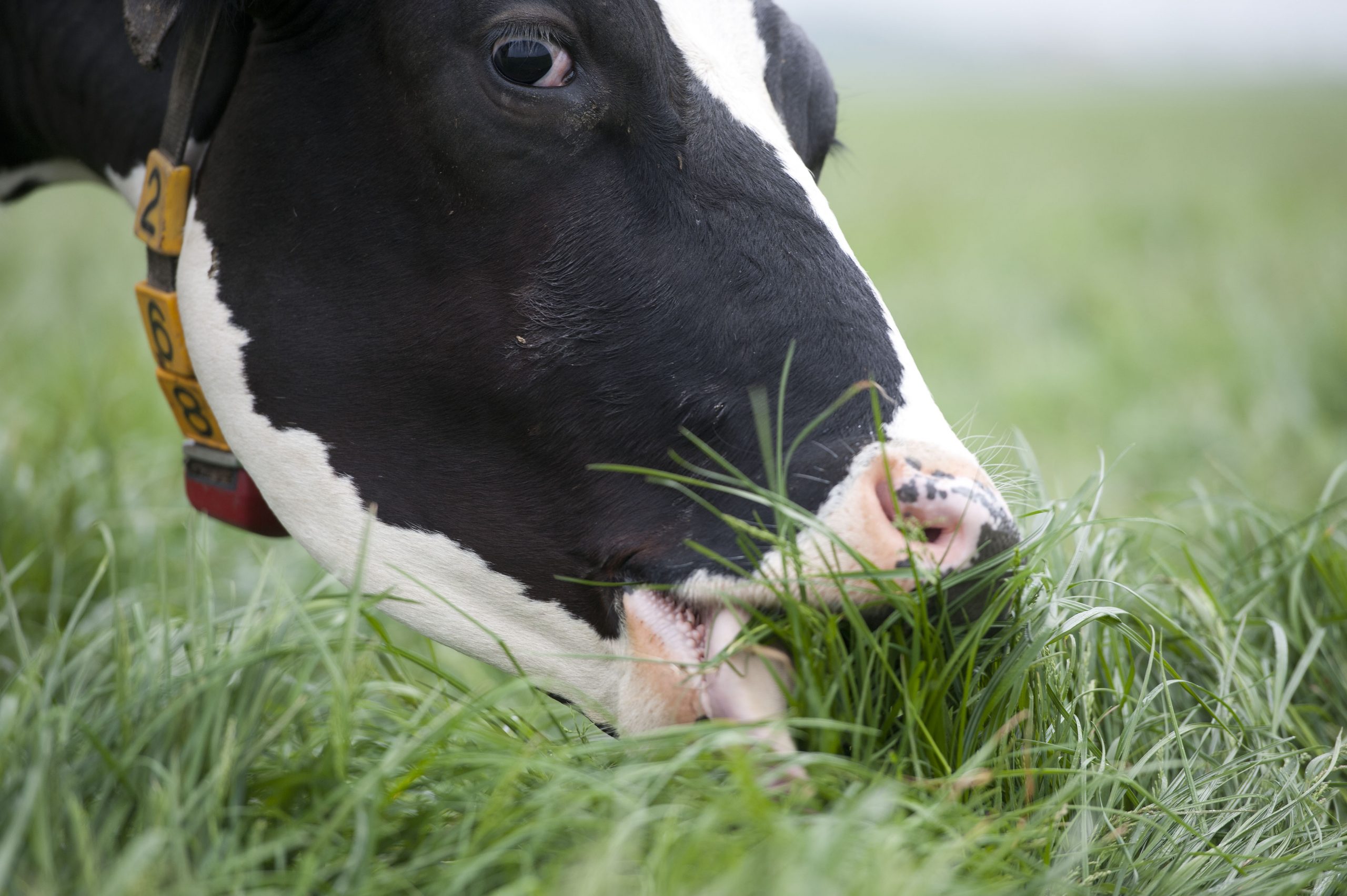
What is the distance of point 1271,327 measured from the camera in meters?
5.64

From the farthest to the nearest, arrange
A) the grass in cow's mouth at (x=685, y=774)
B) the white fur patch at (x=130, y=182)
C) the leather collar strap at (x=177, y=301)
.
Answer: the white fur patch at (x=130, y=182) < the leather collar strap at (x=177, y=301) < the grass in cow's mouth at (x=685, y=774)

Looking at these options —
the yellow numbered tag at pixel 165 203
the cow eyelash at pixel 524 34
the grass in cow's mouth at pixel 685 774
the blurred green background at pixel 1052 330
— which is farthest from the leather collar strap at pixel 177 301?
the blurred green background at pixel 1052 330

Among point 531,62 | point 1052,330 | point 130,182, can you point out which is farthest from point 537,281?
point 1052,330

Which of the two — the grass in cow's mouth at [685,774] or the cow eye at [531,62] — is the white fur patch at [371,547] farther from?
the cow eye at [531,62]

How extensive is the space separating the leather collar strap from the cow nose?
1097mm

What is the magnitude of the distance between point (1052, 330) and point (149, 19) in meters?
6.23

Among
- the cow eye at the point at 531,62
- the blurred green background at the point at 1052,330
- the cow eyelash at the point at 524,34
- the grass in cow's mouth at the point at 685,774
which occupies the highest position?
the cow eyelash at the point at 524,34

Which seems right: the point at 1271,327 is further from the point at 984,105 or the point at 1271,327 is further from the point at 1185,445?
the point at 984,105

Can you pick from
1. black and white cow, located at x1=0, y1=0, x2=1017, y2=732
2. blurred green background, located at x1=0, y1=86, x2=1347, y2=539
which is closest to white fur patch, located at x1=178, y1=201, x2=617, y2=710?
black and white cow, located at x1=0, y1=0, x2=1017, y2=732

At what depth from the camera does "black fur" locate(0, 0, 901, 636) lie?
1.61m

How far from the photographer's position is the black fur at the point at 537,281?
5.28ft

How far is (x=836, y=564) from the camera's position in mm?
1422

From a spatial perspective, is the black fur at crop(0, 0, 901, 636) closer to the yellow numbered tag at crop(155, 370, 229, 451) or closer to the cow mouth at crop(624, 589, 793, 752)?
the cow mouth at crop(624, 589, 793, 752)

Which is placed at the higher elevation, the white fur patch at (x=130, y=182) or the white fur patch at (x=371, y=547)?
the white fur patch at (x=130, y=182)
